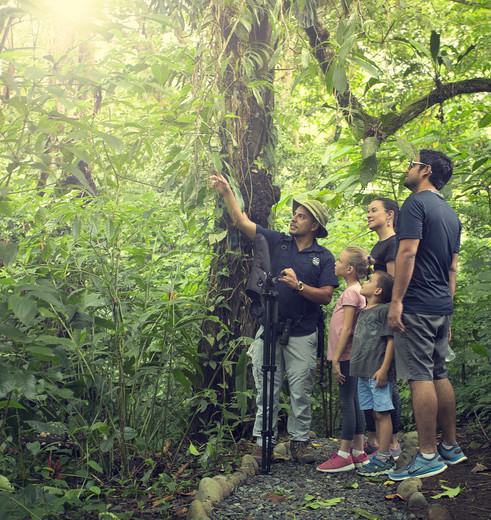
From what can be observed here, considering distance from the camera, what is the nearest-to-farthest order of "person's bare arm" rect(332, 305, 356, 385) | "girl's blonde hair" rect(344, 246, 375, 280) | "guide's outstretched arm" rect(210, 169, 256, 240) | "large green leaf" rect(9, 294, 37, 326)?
"large green leaf" rect(9, 294, 37, 326) → "guide's outstretched arm" rect(210, 169, 256, 240) → "person's bare arm" rect(332, 305, 356, 385) → "girl's blonde hair" rect(344, 246, 375, 280)

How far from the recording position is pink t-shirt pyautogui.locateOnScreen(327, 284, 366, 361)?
13.5ft

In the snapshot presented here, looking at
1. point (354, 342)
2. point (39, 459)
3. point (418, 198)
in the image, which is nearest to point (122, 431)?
point (39, 459)

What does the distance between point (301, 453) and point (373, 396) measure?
71cm

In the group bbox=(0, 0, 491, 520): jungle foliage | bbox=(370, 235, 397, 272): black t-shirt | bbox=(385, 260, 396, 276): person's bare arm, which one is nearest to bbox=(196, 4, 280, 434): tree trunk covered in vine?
bbox=(0, 0, 491, 520): jungle foliage

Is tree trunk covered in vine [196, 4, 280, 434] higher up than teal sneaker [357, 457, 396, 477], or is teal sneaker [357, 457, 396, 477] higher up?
tree trunk covered in vine [196, 4, 280, 434]

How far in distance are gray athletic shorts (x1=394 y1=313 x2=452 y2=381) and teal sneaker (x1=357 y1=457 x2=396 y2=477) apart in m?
0.72

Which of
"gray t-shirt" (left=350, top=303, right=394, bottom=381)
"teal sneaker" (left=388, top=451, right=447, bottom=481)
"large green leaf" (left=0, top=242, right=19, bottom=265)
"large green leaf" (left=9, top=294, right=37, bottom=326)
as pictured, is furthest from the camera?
"gray t-shirt" (left=350, top=303, right=394, bottom=381)

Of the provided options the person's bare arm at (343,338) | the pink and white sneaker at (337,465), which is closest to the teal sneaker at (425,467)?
the pink and white sneaker at (337,465)

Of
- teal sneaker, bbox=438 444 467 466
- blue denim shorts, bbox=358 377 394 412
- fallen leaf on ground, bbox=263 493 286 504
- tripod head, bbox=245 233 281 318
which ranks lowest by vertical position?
fallen leaf on ground, bbox=263 493 286 504

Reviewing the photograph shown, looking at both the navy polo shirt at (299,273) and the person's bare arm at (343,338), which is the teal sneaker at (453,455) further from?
the navy polo shirt at (299,273)

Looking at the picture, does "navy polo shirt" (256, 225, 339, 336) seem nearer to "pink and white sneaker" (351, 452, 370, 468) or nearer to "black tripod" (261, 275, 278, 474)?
"black tripod" (261, 275, 278, 474)

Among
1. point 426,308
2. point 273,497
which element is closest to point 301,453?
point 273,497

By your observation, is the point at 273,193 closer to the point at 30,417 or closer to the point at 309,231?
the point at 309,231

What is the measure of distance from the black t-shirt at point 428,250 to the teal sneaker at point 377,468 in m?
1.09
